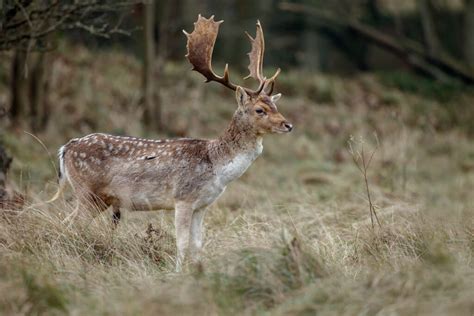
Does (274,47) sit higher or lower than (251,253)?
lower

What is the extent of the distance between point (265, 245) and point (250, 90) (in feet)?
6.70

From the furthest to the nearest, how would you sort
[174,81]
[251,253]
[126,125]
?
[174,81] < [126,125] < [251,253]

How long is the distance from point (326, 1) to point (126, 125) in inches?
412

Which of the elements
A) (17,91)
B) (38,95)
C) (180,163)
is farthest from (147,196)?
(38,95)

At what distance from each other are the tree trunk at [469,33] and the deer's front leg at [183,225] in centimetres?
1888

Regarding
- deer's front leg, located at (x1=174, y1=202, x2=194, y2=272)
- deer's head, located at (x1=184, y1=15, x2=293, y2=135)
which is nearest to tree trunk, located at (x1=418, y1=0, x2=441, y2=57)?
deer's head, located at (x1=184, y1=15, x2=293, y2=135)

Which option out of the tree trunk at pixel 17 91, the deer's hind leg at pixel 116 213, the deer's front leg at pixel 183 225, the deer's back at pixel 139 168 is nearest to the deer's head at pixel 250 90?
the deer's back at pixel 139 168

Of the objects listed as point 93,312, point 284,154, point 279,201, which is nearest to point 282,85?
point 284,154

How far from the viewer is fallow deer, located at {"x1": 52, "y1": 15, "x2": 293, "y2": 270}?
8383 mm

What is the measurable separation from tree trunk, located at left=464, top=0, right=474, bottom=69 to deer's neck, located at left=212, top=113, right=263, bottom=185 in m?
18.3

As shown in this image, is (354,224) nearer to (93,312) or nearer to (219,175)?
(219,175)

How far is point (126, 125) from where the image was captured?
56.4 ft

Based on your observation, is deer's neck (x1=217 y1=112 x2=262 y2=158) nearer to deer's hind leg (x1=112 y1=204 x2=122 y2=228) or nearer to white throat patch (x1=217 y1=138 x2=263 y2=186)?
white throat patch (x1=217 y1=138 x2=263 y2=186)

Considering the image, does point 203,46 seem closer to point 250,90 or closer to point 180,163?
point 250,90
